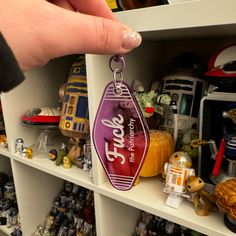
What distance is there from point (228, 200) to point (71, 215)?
2.08 ft

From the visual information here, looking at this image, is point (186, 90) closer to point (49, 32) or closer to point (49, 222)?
point (49, 32)

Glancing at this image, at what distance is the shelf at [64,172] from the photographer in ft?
2.02

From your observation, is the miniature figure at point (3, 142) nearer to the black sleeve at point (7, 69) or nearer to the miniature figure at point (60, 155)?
the miniature figure at point (60, 155)

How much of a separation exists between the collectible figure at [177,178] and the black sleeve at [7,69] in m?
0.37

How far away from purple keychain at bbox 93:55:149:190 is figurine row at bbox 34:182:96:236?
341 mm

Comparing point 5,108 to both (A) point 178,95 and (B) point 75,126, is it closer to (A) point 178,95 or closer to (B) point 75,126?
(B) point 75,126

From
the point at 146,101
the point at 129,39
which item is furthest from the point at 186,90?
the point at 129,39

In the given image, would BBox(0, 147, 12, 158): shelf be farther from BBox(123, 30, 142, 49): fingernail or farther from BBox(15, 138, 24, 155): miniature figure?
BBox(123, 30, 142, 49): fingernail

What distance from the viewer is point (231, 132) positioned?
0.48 meters

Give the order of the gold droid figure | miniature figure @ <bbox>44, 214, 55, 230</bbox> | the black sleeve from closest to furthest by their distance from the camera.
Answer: the black sleeve, the gold droid figure, miniature figure @ <bbox>44, 214, 55, 230</bbox>

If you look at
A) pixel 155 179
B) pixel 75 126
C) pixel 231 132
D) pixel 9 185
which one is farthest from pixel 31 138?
pixel 231 132

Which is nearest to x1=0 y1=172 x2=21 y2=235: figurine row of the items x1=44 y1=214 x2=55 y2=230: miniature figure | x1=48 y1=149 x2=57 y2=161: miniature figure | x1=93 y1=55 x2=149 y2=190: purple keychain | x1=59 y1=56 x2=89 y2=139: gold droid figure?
x1=44 y1=214 x2=55 y2=230: miniature figure

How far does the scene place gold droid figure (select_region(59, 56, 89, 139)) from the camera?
66cm

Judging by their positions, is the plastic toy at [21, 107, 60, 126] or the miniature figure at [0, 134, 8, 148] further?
the miniature figure at [0, 134, 8, 148]
